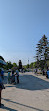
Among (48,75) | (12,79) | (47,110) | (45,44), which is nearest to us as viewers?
(47,110)

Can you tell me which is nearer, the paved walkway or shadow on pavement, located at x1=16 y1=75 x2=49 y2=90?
the paved walkway

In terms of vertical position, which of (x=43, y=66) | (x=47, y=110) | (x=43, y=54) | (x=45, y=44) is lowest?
(x=47, y=110)

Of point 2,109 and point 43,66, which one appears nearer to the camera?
point 2,109

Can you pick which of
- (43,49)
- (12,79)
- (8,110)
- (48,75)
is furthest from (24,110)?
(43,49)

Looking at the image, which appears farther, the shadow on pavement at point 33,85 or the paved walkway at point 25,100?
the shadow on pavement at point 33,85

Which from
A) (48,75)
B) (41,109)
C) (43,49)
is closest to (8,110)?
(41,109)

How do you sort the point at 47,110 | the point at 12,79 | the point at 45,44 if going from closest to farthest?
the point at 47,110 < the point at 12,79 < the point at 45,44

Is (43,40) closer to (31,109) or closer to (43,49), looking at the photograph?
(43,49)

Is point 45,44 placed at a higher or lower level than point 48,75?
higher

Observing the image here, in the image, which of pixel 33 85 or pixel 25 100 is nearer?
pixel 25 100

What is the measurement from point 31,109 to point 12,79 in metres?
9.20

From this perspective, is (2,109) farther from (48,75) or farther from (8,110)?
(48,75)

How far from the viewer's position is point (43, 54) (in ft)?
122

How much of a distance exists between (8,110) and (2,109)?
12.2 inches
